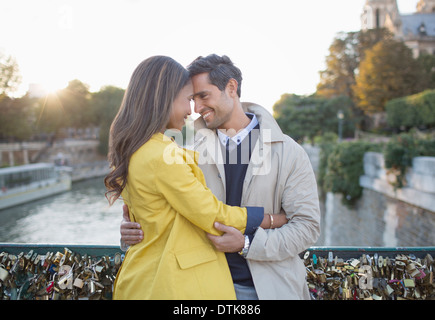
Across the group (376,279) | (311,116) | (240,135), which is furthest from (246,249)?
(311,116)

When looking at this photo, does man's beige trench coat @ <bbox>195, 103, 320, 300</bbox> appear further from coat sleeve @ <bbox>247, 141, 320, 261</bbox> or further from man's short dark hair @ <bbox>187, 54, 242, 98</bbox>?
man's short dark hair @ <bbox>187, 54, 242, 98</bbox>

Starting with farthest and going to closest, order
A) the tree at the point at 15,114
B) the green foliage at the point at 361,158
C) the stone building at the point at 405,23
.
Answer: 1. the stone building at the point at 405,23
2. the tree at the point at 15,114
3. the green foliage at the point at 361,158

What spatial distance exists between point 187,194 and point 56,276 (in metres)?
1.29

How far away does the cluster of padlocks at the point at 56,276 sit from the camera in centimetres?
231

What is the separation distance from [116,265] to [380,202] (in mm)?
8788

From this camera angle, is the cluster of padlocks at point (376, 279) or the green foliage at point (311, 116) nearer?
the cluster of padlocks at point (376, 279)

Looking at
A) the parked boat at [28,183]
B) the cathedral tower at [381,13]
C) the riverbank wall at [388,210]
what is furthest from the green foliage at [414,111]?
the cathedral tower at [381,13]

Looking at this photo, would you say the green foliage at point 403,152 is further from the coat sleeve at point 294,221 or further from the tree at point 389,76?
the tree at point 389,76

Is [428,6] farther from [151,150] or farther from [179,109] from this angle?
[151,150]

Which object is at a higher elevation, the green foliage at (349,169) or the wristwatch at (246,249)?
the wristwatch at (246,249)

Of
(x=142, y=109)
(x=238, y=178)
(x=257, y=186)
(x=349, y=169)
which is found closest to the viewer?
(x=142, y=109)

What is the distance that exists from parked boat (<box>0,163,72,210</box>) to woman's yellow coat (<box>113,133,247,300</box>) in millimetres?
24288

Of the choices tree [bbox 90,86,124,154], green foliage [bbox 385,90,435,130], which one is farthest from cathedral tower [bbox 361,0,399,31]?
tree [bbox 90,86,124,154]

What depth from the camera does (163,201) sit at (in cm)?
164
